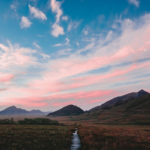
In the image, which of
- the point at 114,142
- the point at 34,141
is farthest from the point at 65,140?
the point at 114,142

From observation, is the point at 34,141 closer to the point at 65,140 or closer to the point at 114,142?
the point at 65,140

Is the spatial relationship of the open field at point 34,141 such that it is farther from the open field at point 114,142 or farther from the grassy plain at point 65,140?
the open field at point 114,142

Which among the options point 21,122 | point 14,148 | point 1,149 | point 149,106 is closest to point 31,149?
point 14,148

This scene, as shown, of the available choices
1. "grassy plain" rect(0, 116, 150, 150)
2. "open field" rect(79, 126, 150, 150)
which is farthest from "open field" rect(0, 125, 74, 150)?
"open field" rect(79, 126, 150, 150)

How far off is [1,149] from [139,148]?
69.9 ft

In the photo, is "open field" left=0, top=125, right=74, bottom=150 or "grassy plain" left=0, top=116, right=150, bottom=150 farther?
"grassy plain" left=0, top=116, right=150, bottom=150

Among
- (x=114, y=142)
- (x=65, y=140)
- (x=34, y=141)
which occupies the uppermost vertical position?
(x=34, y=141)

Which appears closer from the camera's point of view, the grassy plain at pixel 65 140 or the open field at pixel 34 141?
the open field at pixel 34 141

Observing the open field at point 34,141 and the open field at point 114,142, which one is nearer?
the open field at point 34,141

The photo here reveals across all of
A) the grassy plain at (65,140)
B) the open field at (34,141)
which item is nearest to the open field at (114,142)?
the grassy plain at (65,140)

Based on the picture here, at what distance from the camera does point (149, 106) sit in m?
182

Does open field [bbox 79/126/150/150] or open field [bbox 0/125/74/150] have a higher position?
open field [bbox 0/125/74/150]

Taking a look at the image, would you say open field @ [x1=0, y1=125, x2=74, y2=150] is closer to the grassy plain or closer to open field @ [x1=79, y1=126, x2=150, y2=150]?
the grassy plain

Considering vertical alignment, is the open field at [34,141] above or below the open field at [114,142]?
above
